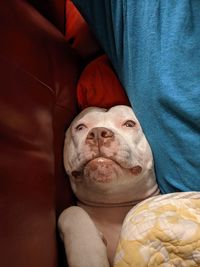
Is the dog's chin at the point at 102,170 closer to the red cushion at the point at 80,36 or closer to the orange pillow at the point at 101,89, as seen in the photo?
the orange pillow at the point at 101,89

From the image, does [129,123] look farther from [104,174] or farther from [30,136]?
[30,136]

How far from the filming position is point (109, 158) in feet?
2.56

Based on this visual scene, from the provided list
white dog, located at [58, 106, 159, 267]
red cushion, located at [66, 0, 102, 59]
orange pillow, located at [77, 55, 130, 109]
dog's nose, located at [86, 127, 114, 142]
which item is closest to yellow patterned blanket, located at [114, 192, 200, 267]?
white dog, located at [58, 106, 159, 267]

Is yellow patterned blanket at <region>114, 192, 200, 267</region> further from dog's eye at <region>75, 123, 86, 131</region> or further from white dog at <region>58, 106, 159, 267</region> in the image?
dog's eye at <region>75, 123, 86, 131</region>

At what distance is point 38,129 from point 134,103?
28 cm

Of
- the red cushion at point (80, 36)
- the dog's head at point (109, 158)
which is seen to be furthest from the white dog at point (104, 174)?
the red cushion at point (80, 36)

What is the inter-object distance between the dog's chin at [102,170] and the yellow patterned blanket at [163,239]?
122mm

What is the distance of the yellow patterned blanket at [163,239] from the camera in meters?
0.63

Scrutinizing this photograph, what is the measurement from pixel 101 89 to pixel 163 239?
413mm

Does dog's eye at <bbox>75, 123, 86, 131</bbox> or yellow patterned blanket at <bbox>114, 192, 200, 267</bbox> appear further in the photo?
dog's eye at <bbox>75, 123, 86, 131</bbox>

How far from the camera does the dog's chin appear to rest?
78 centimetres

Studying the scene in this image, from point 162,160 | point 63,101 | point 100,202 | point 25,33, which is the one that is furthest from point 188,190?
point 25,33

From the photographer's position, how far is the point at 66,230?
0.73 m

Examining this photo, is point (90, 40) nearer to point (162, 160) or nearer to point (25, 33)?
point (25, 33)
